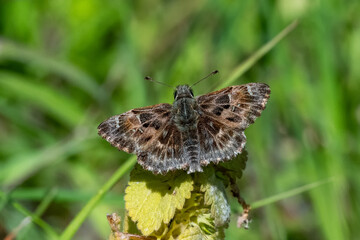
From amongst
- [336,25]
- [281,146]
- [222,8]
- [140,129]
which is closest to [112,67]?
[222,8]

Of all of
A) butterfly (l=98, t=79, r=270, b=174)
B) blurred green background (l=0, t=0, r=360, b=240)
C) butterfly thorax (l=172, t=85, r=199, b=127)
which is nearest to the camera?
butterfly (l=98, t=79, r=270, b=174)

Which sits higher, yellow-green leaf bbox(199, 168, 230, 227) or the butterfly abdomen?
the butterfly abdomen

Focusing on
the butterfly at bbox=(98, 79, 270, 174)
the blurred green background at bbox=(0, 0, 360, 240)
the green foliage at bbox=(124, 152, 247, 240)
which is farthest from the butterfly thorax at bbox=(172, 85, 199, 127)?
the blurred green background at bbox=(0, 0, 360, 240)

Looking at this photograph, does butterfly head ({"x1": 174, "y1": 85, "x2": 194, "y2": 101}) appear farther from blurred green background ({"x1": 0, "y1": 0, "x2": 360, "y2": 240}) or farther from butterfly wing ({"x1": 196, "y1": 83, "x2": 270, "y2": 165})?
blurred green background ({"x1": 0, "y1": 0, "x2": 360, "y2": 240})

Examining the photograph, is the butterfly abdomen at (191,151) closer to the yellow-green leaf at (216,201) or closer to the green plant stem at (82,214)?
the yellow-green leaf at (216,201)

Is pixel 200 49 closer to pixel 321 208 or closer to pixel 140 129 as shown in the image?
pixel 321 208

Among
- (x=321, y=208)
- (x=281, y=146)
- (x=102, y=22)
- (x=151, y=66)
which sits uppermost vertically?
(x=102, y=22)

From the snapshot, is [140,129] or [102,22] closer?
[140,129]
